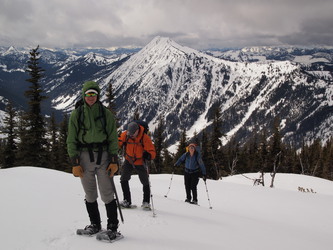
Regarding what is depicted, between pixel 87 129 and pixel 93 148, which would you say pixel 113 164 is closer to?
pixel 93 148

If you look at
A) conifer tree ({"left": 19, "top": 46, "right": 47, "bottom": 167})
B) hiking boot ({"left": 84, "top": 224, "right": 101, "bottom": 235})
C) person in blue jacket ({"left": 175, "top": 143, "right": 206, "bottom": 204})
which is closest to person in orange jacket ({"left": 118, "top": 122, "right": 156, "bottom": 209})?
hiking boot ({"left": 84, "top": 224, "right": 101, "bottom": 235})

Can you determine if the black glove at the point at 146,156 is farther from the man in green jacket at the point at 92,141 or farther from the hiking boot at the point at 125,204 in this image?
the man in green jacket at the point at 92,141

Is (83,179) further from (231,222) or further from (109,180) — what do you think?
(231,222)

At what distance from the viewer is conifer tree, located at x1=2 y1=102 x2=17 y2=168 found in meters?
31.7

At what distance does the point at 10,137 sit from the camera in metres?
31.8

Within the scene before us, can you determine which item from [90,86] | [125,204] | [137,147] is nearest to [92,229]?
[125,204]

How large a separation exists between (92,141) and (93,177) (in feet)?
2.44

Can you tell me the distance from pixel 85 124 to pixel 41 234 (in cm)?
221

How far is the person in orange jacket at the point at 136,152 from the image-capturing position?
691 cm

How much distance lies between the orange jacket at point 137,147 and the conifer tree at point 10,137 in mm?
30132

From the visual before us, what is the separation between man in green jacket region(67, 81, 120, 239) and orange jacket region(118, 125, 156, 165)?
86.1 inches

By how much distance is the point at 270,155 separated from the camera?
44094mm

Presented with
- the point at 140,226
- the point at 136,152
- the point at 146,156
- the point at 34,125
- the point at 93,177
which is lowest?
the point at 140,226

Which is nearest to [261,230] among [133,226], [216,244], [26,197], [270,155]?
[216,244]
